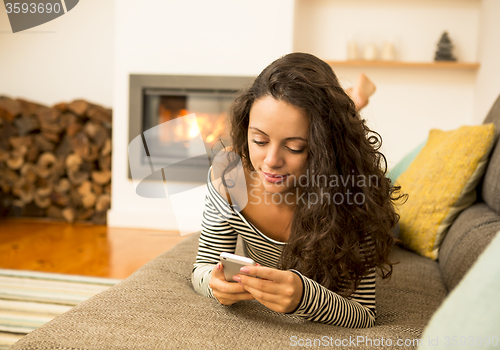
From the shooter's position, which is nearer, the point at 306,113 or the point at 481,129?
the point at 306,113

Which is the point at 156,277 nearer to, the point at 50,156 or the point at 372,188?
the point at 372,188

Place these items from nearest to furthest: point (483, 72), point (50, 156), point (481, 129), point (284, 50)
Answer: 1. point (481, 129)
2. point (483, 72)
3. point (284, 50)
4. point (50, 156)

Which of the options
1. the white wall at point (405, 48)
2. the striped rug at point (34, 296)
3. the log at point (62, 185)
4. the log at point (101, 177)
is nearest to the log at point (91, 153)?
the log at point (101, 177)

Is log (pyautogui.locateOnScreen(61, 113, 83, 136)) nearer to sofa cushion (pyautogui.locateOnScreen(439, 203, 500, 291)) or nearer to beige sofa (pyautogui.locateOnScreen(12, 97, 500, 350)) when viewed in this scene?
beige sofa (pyautogui.locateOnScreen(12, 97, 500, 350))

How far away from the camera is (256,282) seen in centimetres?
68

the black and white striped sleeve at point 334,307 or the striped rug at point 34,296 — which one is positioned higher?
the black and white striped sleeve at point 334,307

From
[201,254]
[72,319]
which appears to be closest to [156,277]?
[201,254]

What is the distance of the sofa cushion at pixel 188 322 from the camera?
649mm

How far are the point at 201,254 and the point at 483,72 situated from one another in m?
2.42

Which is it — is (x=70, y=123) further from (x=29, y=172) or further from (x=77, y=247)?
(x=77, y=247)

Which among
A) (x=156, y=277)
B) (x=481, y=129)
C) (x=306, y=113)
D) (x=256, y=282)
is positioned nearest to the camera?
(x=256, y=282)

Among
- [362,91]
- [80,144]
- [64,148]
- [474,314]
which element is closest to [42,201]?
[64,148]

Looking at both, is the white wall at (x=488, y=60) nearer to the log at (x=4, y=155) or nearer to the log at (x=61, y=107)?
the log at (x=61, y=107)

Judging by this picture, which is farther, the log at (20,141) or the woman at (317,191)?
the log at (20,141)
